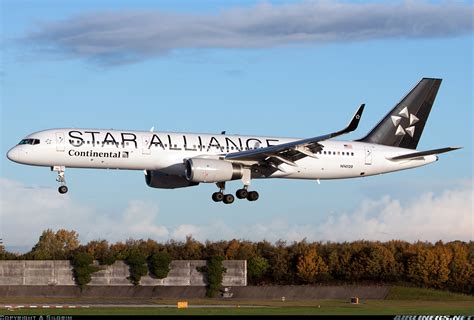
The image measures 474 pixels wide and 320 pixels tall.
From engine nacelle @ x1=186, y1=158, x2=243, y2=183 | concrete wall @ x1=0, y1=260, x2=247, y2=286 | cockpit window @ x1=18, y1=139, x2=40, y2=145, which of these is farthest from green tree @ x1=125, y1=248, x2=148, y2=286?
cockpit window @ x1=18, y1=139, x2=40, y2=145

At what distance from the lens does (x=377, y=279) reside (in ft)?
398

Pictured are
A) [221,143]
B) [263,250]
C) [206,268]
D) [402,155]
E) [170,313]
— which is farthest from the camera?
[263,250]

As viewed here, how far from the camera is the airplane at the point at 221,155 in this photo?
3004 inches

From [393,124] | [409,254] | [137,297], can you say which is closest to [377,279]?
[409,254]

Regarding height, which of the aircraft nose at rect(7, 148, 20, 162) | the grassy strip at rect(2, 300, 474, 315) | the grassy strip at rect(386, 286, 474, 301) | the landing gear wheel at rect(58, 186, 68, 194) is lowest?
the grassy strip at rect(2, 300, 474, 315)

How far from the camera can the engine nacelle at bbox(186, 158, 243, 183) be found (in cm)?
7719

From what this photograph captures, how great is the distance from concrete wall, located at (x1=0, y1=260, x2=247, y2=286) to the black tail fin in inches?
1198

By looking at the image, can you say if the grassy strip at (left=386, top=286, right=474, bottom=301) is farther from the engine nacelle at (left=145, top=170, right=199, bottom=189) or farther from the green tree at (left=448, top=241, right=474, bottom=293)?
the engine nacelle at (left=145, top=170, right=199, bottom=189)

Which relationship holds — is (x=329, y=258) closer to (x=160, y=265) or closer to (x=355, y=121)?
(x=160, y=265)

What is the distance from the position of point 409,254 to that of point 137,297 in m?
31.7

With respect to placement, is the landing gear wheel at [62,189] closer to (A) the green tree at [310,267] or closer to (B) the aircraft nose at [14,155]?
(B) the aircraft nose at [14,155]

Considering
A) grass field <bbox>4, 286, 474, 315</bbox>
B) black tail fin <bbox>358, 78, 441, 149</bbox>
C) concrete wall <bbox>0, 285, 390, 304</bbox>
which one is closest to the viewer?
grass field <bbox>4, 286, 474, 315</bbox>

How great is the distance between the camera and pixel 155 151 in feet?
255

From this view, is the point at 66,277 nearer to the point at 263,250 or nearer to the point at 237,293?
the point at 237,293
